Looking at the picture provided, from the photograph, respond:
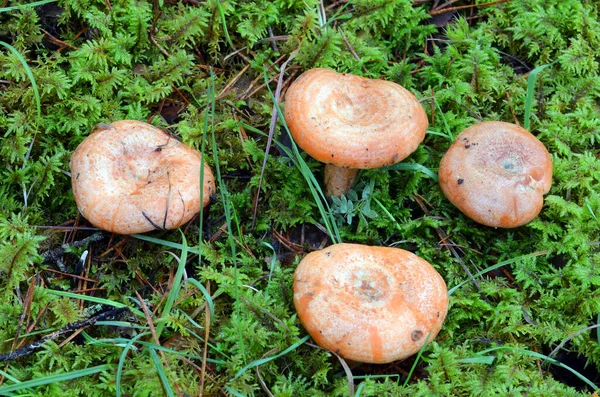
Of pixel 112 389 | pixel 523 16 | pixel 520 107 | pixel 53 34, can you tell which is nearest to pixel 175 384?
pixel 112 389

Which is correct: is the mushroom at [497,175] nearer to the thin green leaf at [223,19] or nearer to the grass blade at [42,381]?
the thin green leaf at [223,19]

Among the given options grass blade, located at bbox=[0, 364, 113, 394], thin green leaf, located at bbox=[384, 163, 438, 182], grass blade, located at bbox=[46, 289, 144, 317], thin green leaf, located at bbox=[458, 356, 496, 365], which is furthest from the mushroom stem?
grass blade, located at bbox=[0, 364, 113, 394]

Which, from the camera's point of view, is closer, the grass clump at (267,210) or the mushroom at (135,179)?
the grass clump at (267,210)

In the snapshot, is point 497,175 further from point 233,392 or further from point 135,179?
point 135,179

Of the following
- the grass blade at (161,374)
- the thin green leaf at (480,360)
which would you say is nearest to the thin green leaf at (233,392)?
the grass blade at (161,374)

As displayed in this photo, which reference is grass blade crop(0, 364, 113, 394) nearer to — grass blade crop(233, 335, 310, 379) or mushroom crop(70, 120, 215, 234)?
grass blade crop(233, 335, 310, 379)

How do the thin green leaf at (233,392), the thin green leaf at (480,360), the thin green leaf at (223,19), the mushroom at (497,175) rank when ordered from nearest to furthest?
1. the thin green leaf at (233,392)
2. the thin green leaf at (480,360)
3. the mushroom at (497,175)
4. the thin green leaf at (223,19)

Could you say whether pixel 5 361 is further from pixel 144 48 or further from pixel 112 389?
pixel 144 48
